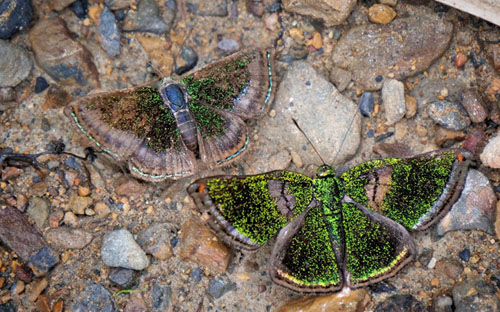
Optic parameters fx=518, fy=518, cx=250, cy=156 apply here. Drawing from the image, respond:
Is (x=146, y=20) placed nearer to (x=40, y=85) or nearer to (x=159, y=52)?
(x=159, y=52)

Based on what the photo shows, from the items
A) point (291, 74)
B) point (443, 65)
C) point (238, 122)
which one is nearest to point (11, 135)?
point (238, 122)

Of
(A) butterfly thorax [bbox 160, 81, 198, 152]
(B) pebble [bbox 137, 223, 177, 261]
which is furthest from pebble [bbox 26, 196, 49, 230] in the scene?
(A) butterfly thorax [bbox 160, 81, 198, 152]

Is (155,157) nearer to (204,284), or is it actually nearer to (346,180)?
(204,284)

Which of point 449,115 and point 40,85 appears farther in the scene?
point 40,85

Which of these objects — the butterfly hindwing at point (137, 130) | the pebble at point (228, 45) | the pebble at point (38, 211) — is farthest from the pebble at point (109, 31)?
the pebble at point (38, 211)

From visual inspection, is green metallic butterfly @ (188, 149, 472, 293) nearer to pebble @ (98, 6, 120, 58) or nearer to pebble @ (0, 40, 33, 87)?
pebble @ (98, 6, 120, 58)

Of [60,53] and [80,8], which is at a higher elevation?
[80,8]

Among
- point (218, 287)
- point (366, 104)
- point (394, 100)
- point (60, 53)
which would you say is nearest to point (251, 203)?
point (218, 287)
